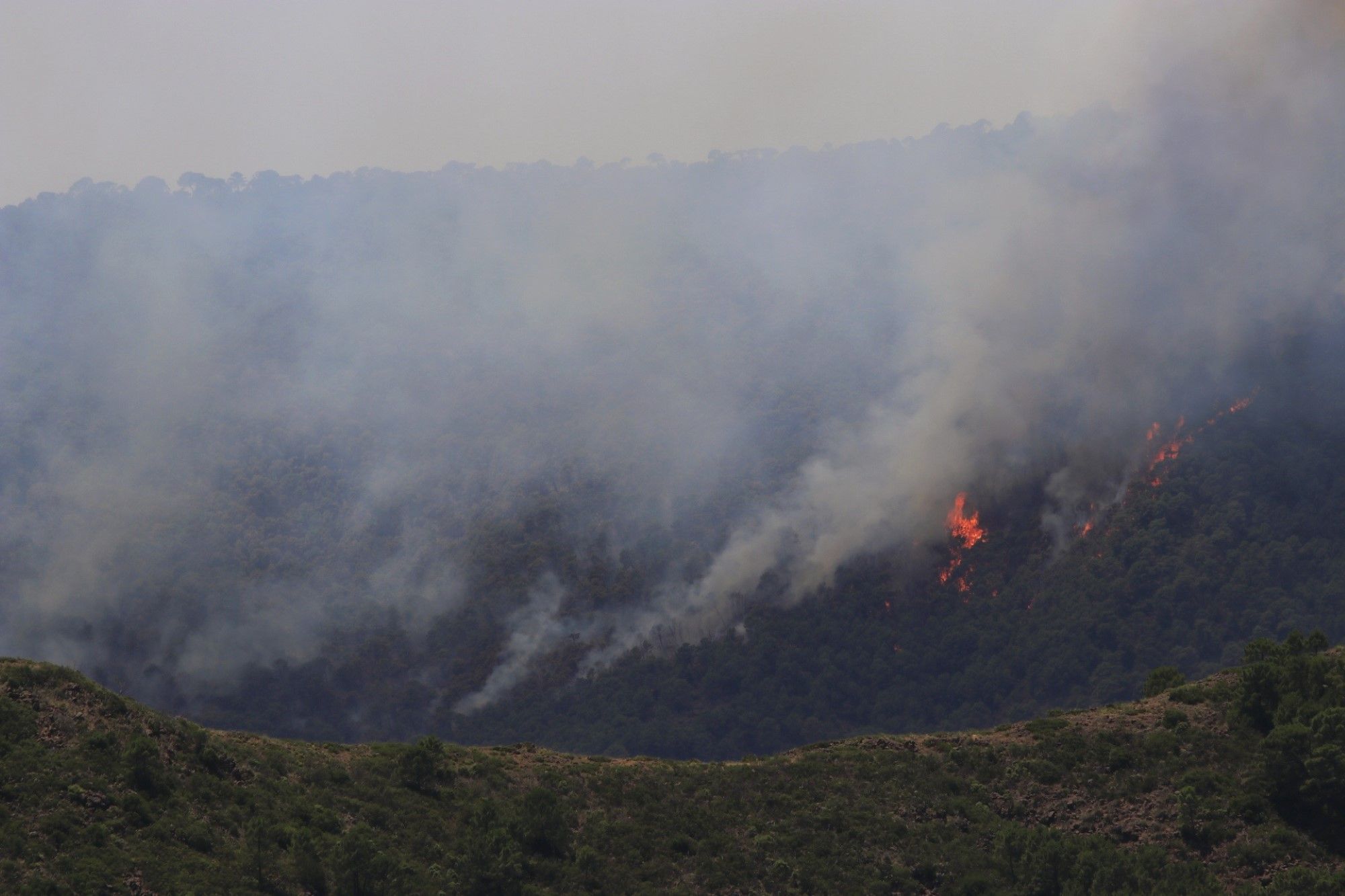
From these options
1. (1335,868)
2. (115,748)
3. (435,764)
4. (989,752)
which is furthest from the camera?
(989,752)

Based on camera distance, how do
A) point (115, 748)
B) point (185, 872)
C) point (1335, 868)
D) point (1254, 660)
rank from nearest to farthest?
point (185, 872)
point (115, 748)
point (1335, 868)
point (1254, 660)

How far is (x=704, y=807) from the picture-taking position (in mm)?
105562

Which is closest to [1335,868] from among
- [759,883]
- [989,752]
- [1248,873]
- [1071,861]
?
[1248,873]

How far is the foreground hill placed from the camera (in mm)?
81000

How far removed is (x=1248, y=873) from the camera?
3681 inches

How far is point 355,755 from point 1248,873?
6433 centimetres

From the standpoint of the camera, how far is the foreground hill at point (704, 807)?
266 ft

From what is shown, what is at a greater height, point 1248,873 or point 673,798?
point 673,798

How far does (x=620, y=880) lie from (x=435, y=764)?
1782 centimetres

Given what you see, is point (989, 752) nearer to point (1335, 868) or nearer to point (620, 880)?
point (1335, 868)

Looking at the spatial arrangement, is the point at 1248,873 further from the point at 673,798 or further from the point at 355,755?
the point at 355,755

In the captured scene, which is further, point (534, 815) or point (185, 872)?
point (534, 815)

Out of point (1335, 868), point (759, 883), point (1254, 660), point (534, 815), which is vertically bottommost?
point (1335, 868)

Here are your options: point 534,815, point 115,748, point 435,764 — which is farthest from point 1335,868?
point 115,748
